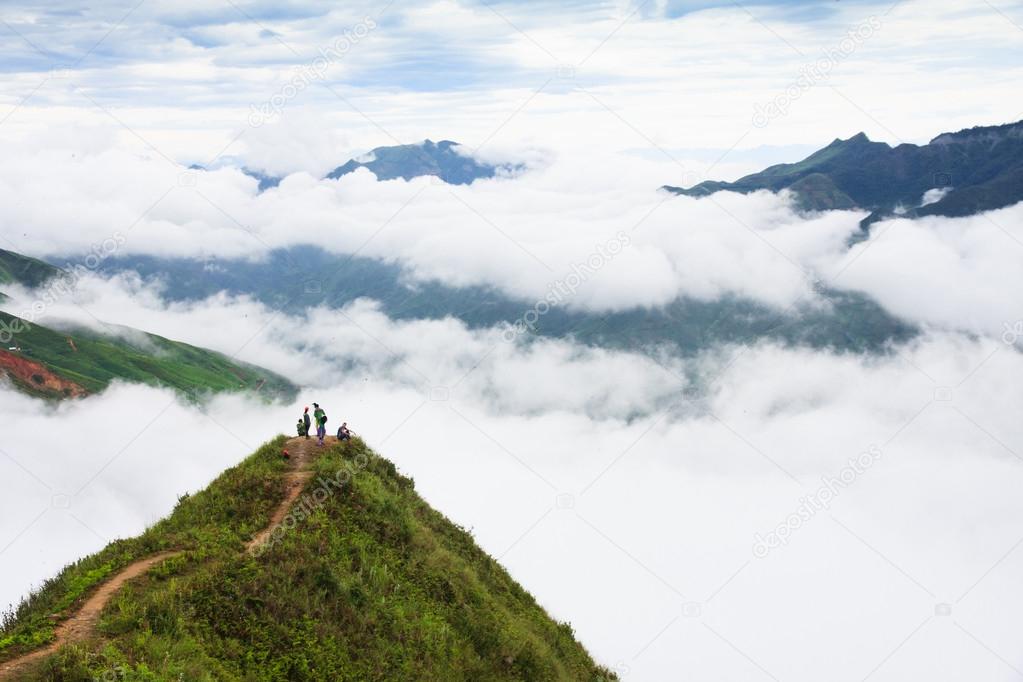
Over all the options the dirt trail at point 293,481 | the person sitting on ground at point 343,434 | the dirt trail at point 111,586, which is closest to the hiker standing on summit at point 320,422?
the dirt trail at point 293,481

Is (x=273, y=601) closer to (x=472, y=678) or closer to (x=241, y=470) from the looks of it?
(x=472, y=678)

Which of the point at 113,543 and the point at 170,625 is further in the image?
the point at 113,543

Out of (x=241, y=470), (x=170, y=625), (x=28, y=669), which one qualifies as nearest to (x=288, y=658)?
(x=170, y=625)

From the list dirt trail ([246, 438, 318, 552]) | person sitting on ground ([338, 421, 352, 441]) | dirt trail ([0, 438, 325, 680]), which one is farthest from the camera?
person sitting on ground ([338, 421, 352, 441])

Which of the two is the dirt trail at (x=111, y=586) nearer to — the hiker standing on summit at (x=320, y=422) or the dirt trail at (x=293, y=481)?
the dirt trail at (x=293, y=481)

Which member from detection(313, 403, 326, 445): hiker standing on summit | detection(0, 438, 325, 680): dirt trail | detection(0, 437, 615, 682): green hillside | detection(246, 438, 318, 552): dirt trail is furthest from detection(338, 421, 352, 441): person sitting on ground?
detection(0, 438, 325, 680): dirt trail

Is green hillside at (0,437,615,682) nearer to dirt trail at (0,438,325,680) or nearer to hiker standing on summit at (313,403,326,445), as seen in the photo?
dirt trail at (0,438,325,680)
